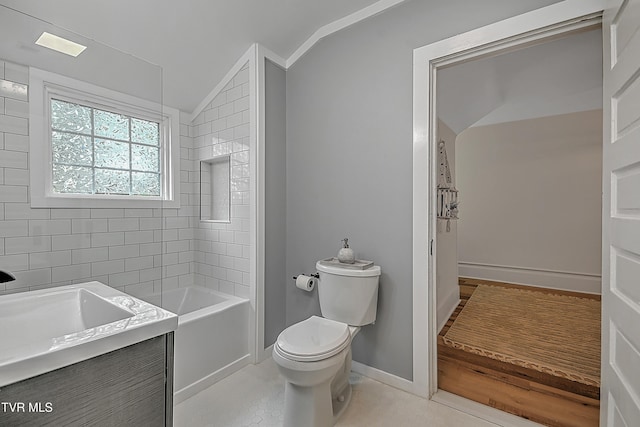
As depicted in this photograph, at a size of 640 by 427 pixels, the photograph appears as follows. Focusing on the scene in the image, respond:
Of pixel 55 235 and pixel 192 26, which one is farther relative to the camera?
pixel 192 26

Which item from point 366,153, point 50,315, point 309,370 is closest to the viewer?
point 50,315

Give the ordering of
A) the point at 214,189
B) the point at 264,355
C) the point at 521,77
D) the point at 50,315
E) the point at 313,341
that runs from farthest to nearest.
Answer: the point at 214,189 < the point at 521,77 < the point at 264,355 < the point at 313,341 < the point at 50,315

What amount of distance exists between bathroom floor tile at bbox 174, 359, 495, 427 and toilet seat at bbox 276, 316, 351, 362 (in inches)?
18.0

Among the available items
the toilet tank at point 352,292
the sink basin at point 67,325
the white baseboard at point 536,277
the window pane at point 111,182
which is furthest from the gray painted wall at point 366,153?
the white baseboard at point 536,277

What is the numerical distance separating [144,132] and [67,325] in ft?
4.31

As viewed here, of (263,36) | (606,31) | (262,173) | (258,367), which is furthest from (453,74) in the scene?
(258,367)

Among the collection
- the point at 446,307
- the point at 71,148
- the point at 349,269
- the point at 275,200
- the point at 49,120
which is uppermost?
the point at 49,120

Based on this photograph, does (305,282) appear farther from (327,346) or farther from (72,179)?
(72,179)

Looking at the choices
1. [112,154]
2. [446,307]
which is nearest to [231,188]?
[112,154]

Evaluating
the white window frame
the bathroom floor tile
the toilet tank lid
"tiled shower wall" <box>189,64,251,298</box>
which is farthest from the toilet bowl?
the white window frame

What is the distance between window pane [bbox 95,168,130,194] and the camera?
1.72 m

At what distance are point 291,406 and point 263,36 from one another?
2.35 meters

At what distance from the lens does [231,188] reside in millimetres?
2350

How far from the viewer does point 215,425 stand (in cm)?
152
